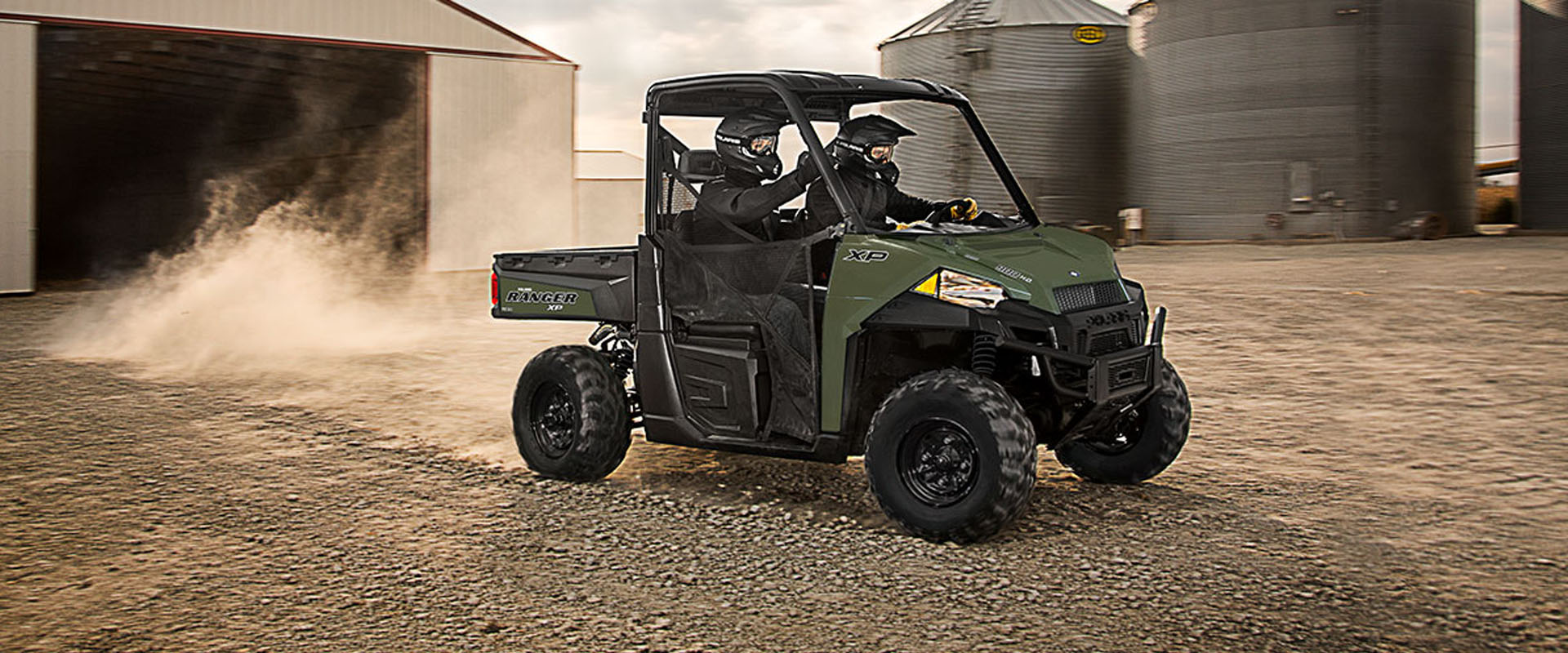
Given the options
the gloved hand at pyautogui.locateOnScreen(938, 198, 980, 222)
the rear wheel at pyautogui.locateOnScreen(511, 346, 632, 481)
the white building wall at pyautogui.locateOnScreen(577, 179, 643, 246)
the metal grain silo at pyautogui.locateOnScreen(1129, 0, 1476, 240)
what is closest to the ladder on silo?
the metal grain silo at pyautogui.locateOnScreen(1129, 0, 1476, 240)

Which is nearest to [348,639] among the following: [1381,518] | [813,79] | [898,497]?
[898,497]

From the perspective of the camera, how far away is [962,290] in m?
5.42

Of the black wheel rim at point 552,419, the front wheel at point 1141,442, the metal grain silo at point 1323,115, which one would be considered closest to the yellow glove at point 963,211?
the front wheel at point 1141,442

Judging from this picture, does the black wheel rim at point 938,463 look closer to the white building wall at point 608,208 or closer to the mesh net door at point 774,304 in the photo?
the mesh net door at point 774,304

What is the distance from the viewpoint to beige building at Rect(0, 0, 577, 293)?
71.2ft

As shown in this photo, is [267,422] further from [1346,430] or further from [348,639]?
[1346,430]

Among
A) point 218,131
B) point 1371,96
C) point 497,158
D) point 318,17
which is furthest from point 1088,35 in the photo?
point 218,131

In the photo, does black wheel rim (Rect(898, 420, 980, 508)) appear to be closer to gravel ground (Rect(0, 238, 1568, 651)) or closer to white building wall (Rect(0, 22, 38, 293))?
gravel ground (Rect(0, 238, 1568, 651))

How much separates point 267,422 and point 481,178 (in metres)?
16.9

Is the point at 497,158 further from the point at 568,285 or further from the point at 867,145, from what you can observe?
the point at 867,145

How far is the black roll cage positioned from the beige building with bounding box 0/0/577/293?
669 inches

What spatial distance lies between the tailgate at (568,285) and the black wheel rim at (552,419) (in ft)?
1.33

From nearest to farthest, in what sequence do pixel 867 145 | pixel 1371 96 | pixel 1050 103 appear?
pixel 867 145
pixel 1371 96
pixel 1050 103

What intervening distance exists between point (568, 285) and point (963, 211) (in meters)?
2.13
